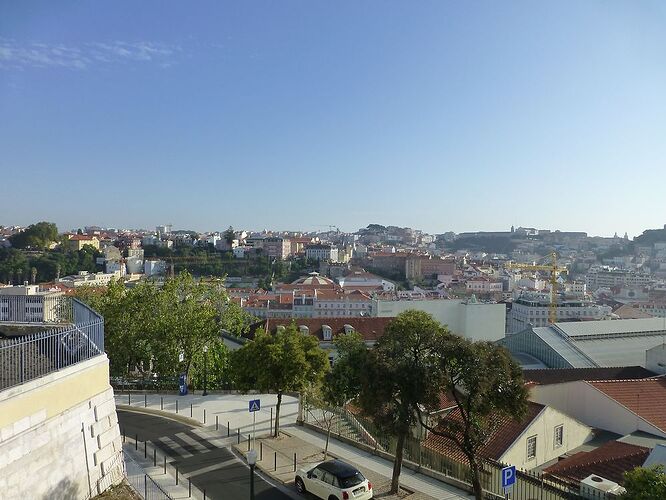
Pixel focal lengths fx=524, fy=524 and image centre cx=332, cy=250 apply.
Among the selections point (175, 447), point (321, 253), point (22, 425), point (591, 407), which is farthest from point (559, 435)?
point (321, 253)

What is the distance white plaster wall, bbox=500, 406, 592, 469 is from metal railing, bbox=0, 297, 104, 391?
1168 cm

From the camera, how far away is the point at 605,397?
20.5 meters

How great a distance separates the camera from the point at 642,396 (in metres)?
21.3

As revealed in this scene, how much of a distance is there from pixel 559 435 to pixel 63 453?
579 inches

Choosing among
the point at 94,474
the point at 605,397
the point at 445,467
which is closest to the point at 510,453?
the point at 445,467

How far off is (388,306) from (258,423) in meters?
37.5

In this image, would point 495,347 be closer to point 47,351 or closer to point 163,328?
point 47,351

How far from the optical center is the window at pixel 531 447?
52.5ft

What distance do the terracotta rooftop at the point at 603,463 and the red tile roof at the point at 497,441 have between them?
4.17 feet

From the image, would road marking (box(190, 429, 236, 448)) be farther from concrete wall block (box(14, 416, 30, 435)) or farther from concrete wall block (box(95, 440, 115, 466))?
concrete wall block (box(14, 416, 30, 435))

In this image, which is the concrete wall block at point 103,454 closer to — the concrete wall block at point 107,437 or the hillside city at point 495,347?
the concrete wall block at point 107,437

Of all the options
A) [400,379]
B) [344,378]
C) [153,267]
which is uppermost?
[400,379]

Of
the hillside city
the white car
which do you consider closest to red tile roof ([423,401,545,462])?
the hillside city

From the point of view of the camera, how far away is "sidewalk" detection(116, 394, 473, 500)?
501 inches
